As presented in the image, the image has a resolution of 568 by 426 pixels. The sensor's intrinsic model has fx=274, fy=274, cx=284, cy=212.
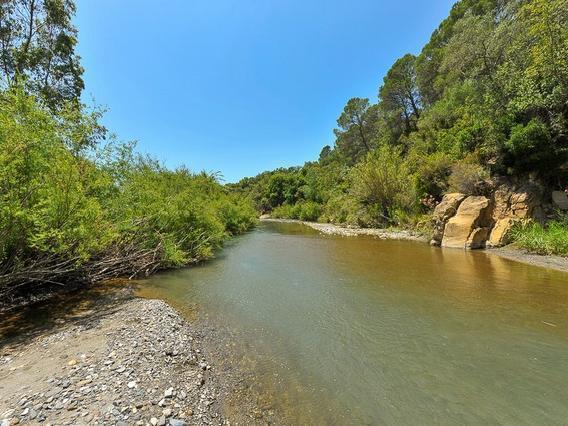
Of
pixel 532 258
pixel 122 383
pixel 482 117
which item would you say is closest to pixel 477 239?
pixel 532 258

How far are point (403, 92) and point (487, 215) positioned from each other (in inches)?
1199

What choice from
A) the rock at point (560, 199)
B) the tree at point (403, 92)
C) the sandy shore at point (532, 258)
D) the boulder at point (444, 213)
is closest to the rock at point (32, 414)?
the sandy shore at point (532, 258)

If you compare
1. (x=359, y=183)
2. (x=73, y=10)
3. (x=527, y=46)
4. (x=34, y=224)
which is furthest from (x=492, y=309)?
(x=73, y=10)

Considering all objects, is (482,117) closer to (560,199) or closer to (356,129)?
(560,199)

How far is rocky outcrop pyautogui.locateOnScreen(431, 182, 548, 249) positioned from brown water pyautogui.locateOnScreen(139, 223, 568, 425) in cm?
487

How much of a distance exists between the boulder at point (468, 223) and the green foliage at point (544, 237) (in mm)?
1821

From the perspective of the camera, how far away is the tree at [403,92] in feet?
133

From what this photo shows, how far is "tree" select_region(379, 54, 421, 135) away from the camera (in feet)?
133

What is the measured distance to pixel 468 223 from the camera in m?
16.8

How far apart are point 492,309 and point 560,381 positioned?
10.1 feet

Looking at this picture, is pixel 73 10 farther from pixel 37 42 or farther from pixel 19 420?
pixel 19 420

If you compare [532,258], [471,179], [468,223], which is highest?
[471,179]

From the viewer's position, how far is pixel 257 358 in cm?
548

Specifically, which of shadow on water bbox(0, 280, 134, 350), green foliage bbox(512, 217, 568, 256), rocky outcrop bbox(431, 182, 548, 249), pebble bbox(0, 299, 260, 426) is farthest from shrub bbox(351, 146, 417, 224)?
pebble bbox(0, 299, 260, 426)
